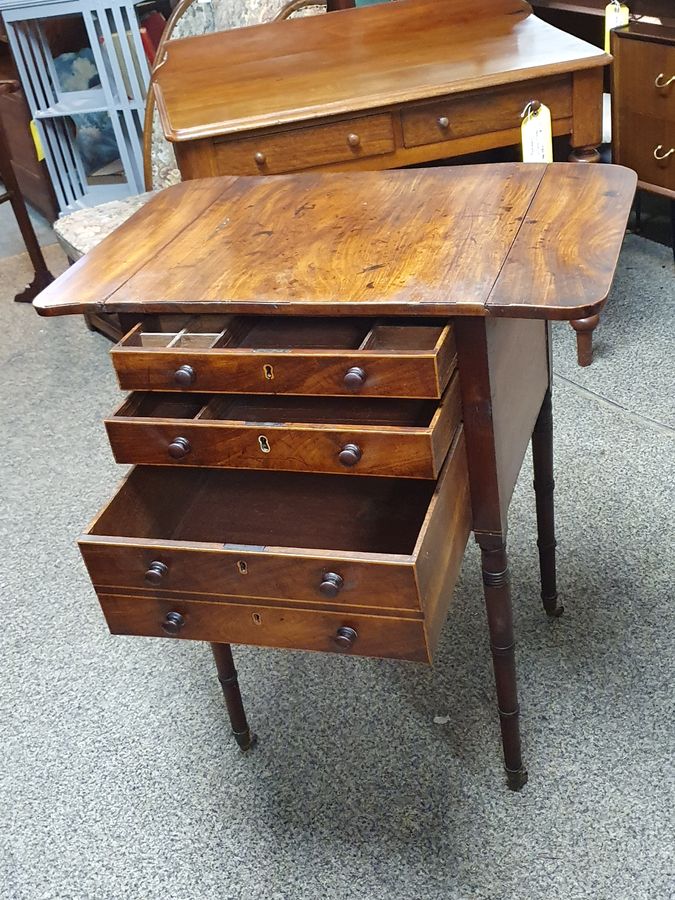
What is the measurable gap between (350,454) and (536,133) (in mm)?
892

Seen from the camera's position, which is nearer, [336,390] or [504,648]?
[336,390]

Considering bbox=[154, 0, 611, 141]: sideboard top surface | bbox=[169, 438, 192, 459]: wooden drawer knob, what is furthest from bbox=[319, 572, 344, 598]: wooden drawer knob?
bbox=[154, 0, 611, 141]: sideboard top surface

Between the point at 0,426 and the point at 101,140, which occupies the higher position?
the point at 101,140

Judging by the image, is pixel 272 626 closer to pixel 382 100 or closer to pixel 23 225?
pixel 382 100

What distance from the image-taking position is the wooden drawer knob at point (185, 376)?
43.5 inches

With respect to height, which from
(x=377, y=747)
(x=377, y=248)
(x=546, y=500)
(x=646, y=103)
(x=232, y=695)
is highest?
(x=377, y=248)

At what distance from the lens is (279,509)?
134 cm

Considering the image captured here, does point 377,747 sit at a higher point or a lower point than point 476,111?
lower

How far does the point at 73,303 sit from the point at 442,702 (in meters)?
0.86

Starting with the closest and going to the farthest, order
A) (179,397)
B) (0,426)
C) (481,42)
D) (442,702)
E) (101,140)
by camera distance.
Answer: (179,397) < (442,702) < (481,42) < (0,426) < (101,140)

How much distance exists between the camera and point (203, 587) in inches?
43.5

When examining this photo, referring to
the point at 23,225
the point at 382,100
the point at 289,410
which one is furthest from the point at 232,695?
the point at 23,225

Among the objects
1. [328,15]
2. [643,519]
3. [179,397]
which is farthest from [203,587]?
[328,15]

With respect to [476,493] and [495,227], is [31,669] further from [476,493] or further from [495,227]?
[495,227]
